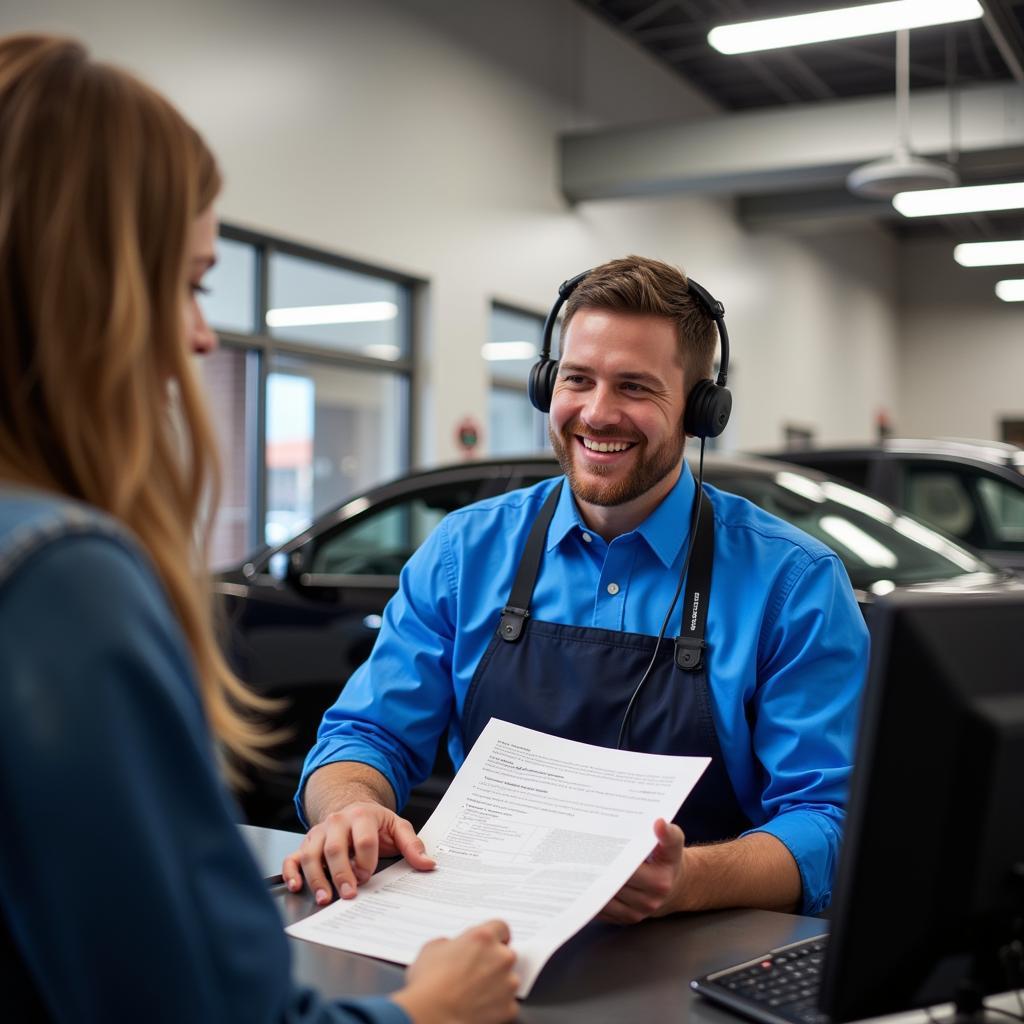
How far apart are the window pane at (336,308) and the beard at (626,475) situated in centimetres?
487

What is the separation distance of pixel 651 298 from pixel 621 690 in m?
0.63

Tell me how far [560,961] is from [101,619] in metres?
0.70

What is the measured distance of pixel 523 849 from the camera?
130cm

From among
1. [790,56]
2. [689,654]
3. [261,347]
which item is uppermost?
[790,56]

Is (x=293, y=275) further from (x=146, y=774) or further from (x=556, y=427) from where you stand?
(x=146, y=774)

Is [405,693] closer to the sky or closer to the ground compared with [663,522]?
closer to the ground

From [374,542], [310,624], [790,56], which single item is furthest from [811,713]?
[790,56]

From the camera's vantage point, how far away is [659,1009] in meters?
1.07

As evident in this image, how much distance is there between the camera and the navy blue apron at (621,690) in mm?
1642

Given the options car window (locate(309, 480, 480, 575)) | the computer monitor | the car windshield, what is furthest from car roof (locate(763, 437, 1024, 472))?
the computer monitor

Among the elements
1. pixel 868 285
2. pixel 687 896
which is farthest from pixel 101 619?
pixel 868 285

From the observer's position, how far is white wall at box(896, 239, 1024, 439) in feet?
52.1

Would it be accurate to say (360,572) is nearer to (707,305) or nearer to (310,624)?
(310,624)

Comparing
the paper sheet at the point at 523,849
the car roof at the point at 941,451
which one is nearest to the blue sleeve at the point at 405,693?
the paper sheet at the point at 523,849
